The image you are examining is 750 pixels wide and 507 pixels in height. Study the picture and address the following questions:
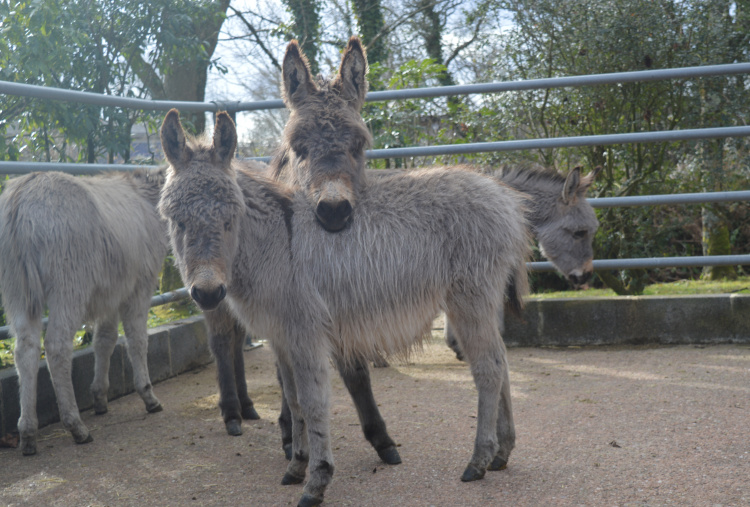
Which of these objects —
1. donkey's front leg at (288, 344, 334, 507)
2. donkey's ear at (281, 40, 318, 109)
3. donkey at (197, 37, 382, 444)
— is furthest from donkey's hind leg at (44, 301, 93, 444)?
donkey's ear at (281, 40, 318, 109)

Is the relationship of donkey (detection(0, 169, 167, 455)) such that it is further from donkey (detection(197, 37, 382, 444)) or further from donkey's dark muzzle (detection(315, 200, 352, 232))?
donkey's dark muzzle (detection(315, 200, 352, 232))

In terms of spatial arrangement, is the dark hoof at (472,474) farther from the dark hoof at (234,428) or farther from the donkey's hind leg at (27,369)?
the donkey's hind leg at (27,369)

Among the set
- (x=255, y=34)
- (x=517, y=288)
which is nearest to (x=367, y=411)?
(x=517, y=288)

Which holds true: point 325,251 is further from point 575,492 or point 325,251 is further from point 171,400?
point 171,400

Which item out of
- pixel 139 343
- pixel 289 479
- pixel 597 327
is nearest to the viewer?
pixel 289 479

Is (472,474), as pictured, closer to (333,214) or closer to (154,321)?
(333,214)

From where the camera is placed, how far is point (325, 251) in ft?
10.6

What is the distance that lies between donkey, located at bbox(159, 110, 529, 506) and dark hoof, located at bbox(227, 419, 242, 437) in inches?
40.1

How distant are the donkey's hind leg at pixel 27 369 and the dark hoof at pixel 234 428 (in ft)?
3.76

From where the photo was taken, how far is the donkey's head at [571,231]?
18.8 ft

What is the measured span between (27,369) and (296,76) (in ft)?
7.89

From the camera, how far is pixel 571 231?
5.73 meters

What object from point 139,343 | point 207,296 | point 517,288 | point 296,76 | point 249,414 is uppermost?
point 296,76

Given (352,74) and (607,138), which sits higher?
(352,74)
